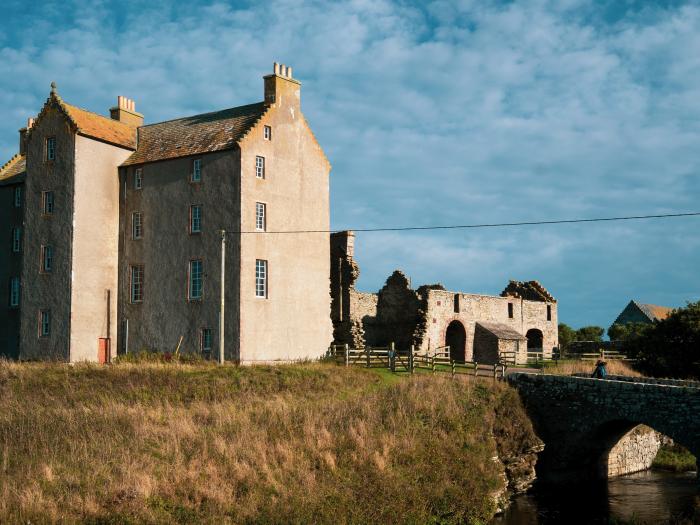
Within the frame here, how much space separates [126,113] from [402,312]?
21.0 m

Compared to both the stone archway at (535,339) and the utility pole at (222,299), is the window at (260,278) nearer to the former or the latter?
the utility pole at (222,299)

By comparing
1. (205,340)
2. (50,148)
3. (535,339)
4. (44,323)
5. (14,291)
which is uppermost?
(50,148)

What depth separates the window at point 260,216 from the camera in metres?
37.8

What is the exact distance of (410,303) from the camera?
158 ft

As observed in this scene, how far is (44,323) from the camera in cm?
3962

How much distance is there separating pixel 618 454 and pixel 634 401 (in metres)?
7.58

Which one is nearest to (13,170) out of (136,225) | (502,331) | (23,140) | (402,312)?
(23,140)

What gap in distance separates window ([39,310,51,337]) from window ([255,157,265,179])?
1322 centimetres

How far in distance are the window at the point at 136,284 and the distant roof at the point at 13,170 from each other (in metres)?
10.4

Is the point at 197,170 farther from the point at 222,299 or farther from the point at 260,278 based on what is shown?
the point at 222,299

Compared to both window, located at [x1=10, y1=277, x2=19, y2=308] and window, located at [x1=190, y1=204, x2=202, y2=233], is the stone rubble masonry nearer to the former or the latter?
window, located at [x1=190, y1=204, x2=202, y2=233]

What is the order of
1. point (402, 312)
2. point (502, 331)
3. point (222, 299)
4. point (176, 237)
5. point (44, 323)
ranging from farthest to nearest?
point (502, 331), point (402, 312), point (44, 323), point (176, 237), point (222, 299)

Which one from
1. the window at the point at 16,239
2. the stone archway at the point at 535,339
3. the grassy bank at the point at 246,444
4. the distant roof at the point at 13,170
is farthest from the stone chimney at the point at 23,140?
the stone archway at the point at 535,339

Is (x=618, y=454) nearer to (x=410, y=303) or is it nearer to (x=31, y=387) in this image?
(x=410, y=303)
